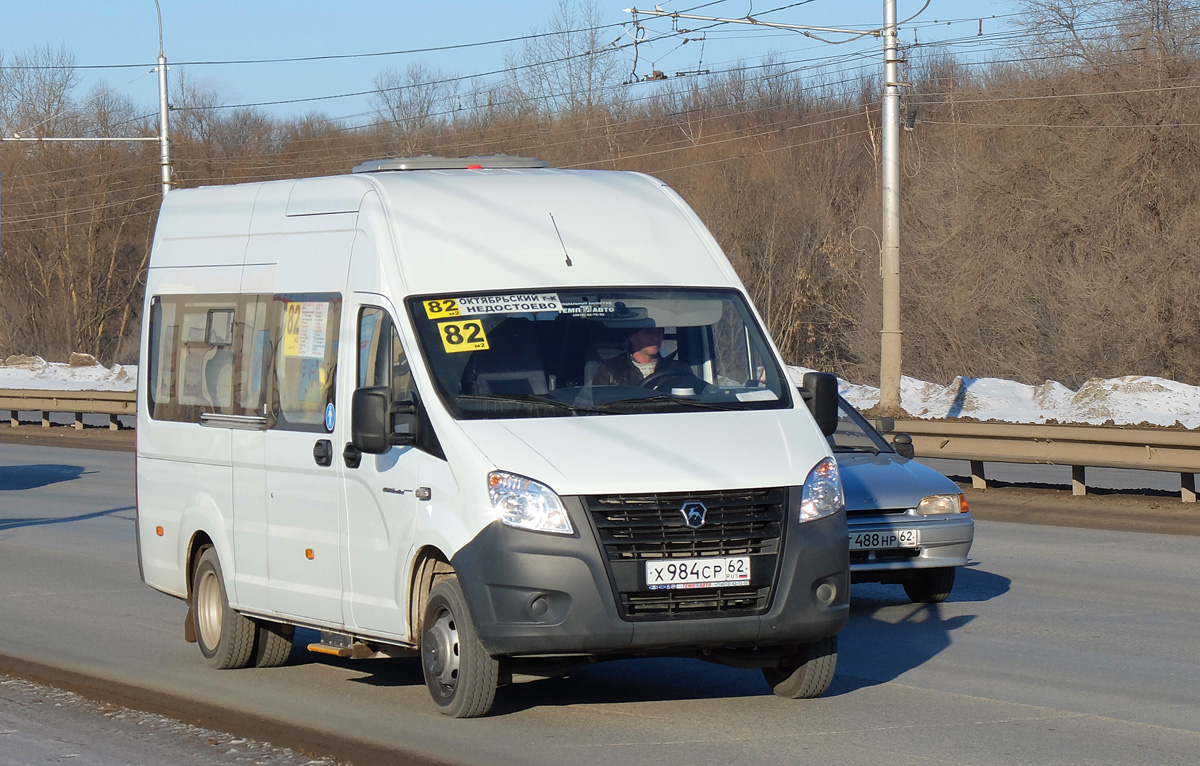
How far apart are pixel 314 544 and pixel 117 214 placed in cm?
5844

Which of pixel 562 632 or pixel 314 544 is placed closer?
pixel 562 632

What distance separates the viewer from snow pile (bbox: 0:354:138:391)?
153 feet

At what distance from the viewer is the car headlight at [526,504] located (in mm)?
6074

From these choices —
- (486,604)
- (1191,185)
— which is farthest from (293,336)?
Answer: (1191,185)

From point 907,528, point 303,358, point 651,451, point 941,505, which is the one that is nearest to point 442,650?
point 651,451

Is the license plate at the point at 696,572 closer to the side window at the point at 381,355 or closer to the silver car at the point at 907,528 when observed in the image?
the side window at the point at 381,355

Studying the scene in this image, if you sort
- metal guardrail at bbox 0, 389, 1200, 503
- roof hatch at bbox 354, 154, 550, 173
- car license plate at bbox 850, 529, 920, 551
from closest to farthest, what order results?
roof hatch at bbox 354, 154, 550, 173, car license plate at bbox 850, 529, 920, 551, metal guardrail at bbox 0, 389, 1200, 503

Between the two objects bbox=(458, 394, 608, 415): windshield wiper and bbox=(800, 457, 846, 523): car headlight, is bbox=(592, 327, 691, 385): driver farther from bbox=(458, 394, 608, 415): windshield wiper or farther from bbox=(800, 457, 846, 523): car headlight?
bbox=(800, 457, 846, 523): car headlight

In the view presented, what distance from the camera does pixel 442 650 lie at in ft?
21.4

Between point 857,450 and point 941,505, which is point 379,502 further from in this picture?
point 857,450

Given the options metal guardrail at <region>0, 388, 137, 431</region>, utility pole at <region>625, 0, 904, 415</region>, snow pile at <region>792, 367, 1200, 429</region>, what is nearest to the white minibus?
utility pole at <region>625, 0, 904, 415</region>

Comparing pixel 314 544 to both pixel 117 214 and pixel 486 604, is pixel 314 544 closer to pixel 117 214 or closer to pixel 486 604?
pixel 486 604

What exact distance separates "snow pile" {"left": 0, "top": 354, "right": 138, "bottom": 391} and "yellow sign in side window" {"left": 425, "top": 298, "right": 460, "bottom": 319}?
3917cm

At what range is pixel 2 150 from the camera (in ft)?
203
